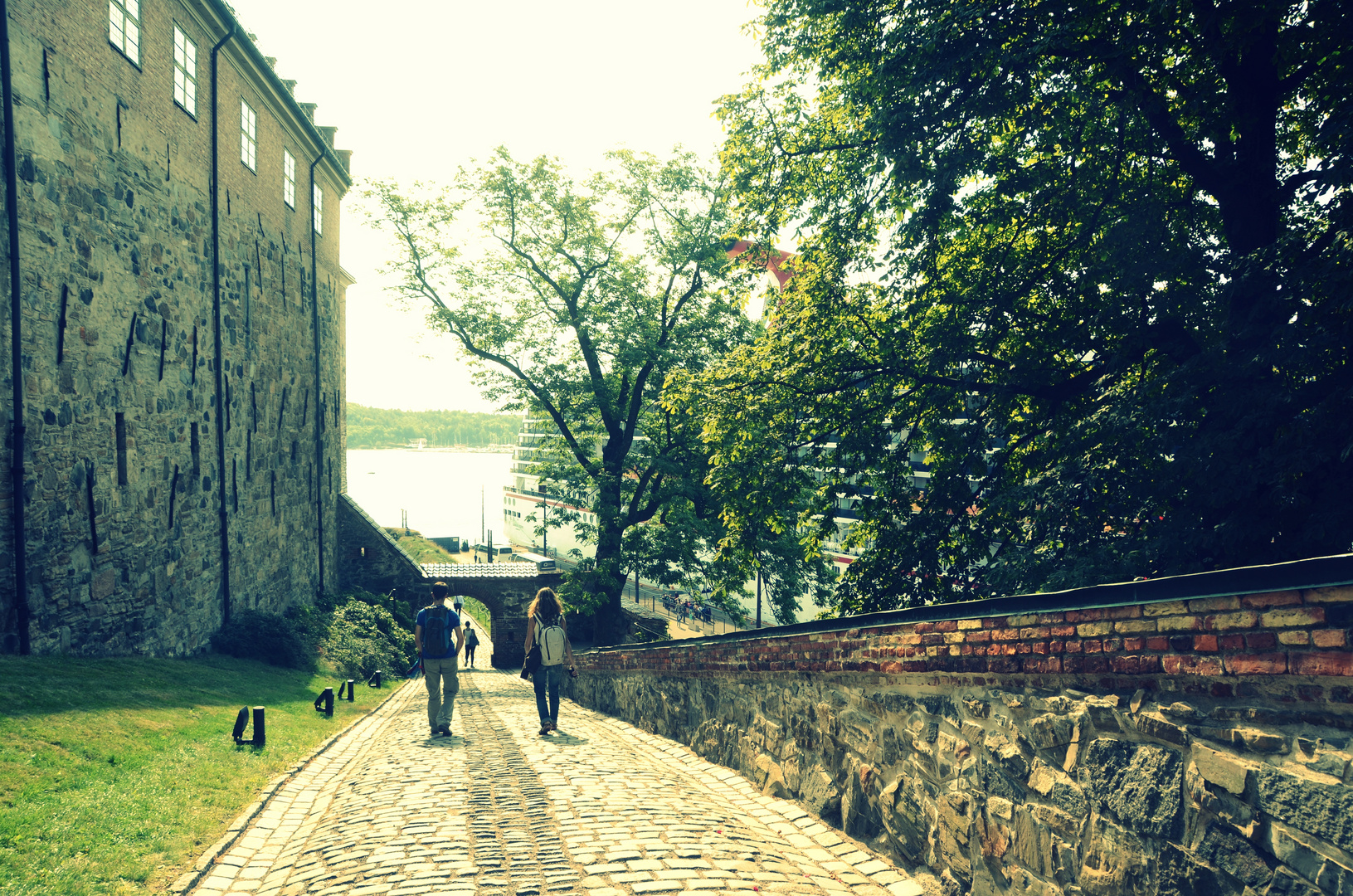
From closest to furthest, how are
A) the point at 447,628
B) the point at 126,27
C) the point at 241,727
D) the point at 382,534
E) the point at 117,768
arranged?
the point at 117,768
the point at 241,727
the point at 447,628
the point at 126,27
the point at 382,534

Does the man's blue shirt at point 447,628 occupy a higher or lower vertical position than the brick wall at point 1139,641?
lower

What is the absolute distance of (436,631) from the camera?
9.01 m

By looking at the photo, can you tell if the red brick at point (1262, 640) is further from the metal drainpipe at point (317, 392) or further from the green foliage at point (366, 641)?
the metal drainpipe at point (317, 392)

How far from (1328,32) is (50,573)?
1627 centimetres

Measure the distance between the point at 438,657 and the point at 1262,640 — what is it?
7.93 meters

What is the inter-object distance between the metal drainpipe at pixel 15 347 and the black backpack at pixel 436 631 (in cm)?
583

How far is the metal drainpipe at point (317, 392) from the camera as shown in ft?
85.1

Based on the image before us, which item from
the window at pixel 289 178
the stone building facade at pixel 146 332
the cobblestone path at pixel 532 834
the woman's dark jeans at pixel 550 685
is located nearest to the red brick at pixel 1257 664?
the cobblestone path at pixel 532 834

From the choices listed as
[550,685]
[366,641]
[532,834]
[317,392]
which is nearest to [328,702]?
Answer: [550,685]

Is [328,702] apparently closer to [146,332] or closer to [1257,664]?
[146,332]

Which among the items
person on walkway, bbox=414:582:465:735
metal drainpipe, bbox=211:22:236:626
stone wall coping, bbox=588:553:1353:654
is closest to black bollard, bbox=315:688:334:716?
person on walkway, bbox=414:582:465:735

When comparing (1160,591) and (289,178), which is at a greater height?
(289,178)

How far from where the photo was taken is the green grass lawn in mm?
4652

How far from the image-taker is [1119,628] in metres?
3.49
